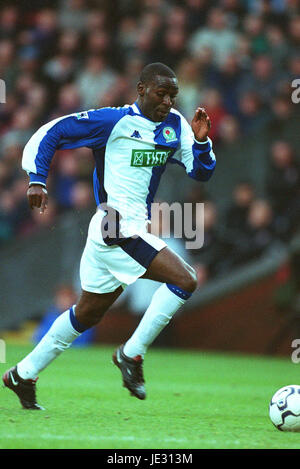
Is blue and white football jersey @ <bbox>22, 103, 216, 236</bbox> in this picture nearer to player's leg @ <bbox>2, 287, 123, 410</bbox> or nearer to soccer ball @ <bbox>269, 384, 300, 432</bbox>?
player's leg @ <bbox>2, 287, 123, 410</bbox>

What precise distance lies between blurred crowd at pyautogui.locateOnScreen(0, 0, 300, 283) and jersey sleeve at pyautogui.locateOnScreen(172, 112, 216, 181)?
17.1 feet

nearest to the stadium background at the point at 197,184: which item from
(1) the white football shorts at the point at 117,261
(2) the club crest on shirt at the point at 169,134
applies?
(2) the club crest on shirt at the point at 169,134

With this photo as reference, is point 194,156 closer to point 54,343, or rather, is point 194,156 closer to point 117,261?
point 117,261

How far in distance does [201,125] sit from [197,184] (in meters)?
6.20

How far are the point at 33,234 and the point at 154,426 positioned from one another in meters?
8.63

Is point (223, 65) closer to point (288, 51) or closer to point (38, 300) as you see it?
point (288, 51)

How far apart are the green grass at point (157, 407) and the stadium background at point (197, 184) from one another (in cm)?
130

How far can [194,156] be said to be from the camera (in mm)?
6281

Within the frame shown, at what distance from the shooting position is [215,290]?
12.4 m

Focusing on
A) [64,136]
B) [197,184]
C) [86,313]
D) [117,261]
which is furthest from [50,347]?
[197,184]

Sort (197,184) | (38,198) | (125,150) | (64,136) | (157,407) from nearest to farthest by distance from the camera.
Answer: (38,198)
(64,136)
(125,150)
(157,407)
(197,184)

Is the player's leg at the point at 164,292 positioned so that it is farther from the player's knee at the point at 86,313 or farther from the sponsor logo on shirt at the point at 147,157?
the sponsor logo on shirt at the point at 147,157

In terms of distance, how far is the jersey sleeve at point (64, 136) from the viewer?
6016 mm
